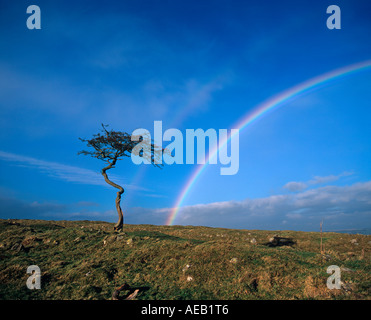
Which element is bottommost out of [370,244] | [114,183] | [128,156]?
[370,244]

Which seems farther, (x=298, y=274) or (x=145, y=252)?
(x=145, y=252)

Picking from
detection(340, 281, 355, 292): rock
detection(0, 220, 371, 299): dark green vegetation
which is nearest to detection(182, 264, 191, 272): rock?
detection(0, 220, 371, 299): dark green vegetation

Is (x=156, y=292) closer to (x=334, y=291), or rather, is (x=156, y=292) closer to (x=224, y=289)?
(x=224, y=289)

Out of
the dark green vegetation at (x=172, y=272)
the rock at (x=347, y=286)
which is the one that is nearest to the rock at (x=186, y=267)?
the dark green vegetation at (x=172, y=272)

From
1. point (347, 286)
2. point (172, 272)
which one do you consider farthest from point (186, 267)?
point (347, 286)

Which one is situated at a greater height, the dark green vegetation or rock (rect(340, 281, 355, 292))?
rock (rect(340, 281, 355, 292))

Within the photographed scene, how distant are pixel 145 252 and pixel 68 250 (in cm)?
678

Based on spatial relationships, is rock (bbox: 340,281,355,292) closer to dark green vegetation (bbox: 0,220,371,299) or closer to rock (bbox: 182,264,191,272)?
dark green vegetation (bbox: 0,220,371,299)

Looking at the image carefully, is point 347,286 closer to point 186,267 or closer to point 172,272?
point 186,267

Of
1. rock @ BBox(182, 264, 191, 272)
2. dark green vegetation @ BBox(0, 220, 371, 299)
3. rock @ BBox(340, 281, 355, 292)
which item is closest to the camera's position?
rock @ BBox(340, 281, 355, 292)

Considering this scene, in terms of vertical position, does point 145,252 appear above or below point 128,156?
below
